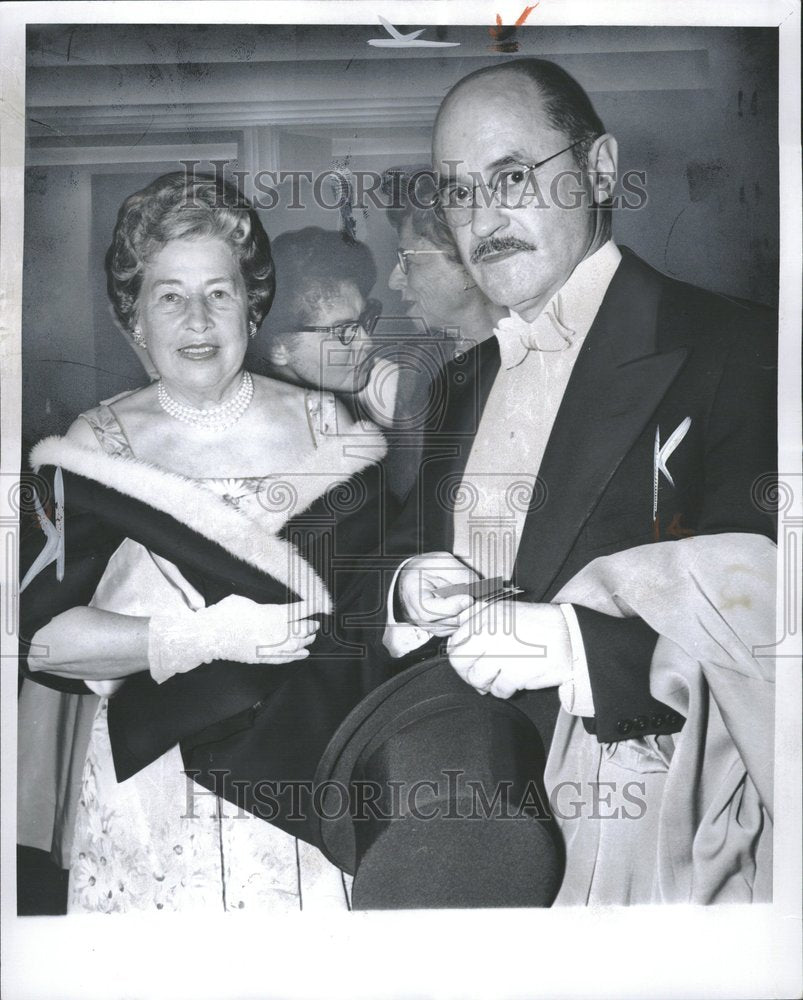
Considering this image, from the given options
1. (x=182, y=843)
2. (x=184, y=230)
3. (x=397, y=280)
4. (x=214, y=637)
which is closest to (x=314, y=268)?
(x=397, y=280)

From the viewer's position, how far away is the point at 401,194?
232cm

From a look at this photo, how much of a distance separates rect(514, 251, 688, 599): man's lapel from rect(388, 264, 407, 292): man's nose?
44 centimetres

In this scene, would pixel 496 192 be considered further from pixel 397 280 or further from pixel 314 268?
pixel 314 268

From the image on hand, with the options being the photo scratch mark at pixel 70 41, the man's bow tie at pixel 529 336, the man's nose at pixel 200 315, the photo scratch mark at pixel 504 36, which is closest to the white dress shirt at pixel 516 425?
the man's bow tie at pixel 529 336

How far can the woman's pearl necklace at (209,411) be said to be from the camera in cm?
231

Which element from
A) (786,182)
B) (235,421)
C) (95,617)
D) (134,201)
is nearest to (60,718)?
(95,617)

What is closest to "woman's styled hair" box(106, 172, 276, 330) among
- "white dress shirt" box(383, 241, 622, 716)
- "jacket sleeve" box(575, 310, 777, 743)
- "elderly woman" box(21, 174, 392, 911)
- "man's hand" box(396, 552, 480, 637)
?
"elderly woman" box(21, 174, 392, 911)

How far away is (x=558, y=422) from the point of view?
230 centimetres

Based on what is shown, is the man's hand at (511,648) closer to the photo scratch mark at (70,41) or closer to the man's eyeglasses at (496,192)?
the man's eyeglasses at (496,192)

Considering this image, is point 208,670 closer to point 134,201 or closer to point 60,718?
point 60,718

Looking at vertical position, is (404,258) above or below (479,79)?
below

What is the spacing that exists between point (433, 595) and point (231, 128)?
3.83 feet

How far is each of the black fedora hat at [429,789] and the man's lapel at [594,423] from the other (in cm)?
33

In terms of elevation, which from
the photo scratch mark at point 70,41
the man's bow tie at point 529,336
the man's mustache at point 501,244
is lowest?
the man's bow tie at point 529,336
